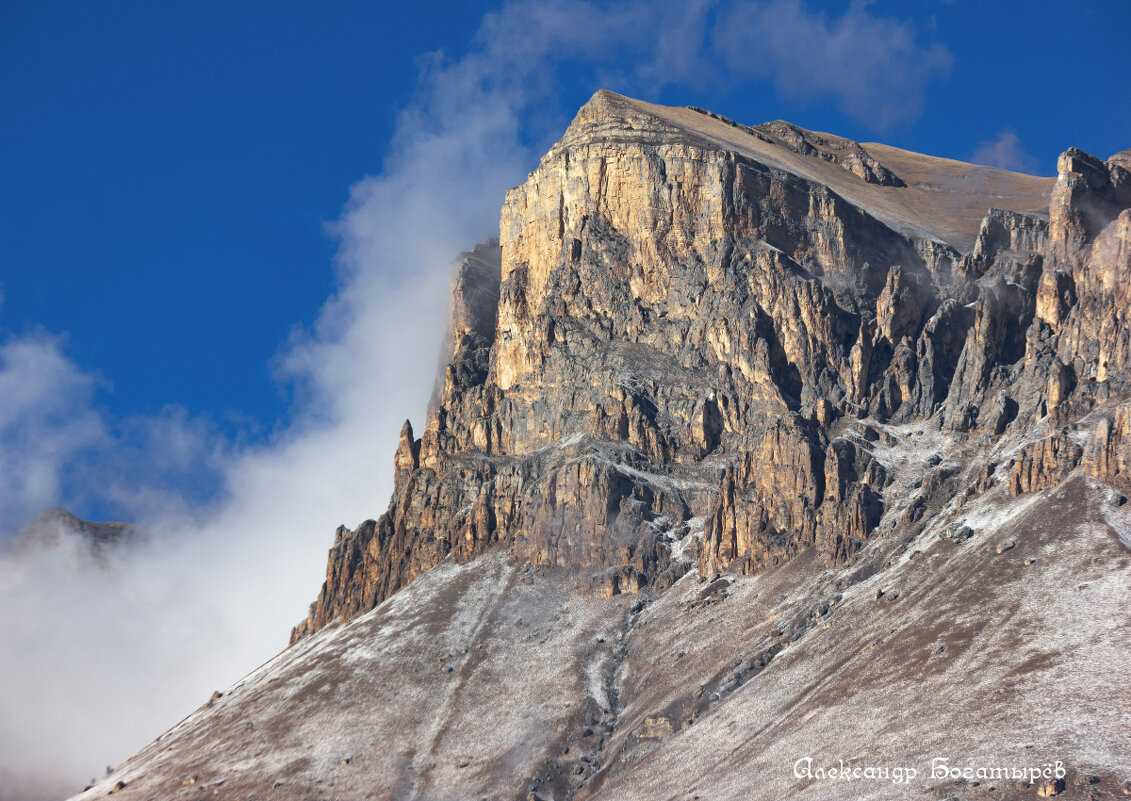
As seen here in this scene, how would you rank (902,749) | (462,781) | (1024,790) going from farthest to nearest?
(462,781) < (902,749) < (1024,790)

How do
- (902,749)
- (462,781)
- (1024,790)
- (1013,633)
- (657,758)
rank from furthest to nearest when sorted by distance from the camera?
1. (462,781)
2. (657,758)
3. (1013,633)
4. (902,749)
5. (1024,790)

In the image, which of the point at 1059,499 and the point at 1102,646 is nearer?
the point at 1102,646

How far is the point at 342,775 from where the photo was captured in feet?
643

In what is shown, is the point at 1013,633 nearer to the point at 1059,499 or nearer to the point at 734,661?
the point at 1059,499

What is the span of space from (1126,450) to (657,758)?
78.5m

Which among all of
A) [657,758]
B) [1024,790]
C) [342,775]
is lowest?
[1024,790]

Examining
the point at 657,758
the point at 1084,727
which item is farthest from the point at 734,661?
the point at 1084,727

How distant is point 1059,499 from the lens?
18300cm

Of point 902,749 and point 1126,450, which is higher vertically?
point 1126,450

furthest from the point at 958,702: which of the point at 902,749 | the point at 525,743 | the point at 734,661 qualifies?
the point at 525,743

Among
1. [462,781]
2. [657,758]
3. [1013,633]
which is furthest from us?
[462,781]

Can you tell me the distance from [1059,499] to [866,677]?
141 ft

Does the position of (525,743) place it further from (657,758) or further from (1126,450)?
(1126,450)

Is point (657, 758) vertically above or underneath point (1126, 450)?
underneath
